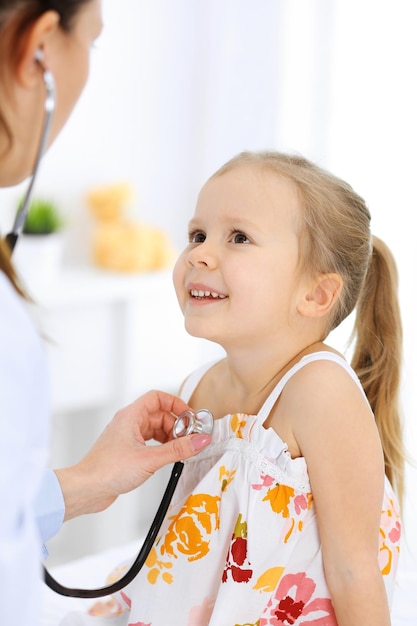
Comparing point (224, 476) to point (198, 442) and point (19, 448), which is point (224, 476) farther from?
point (19, 448)

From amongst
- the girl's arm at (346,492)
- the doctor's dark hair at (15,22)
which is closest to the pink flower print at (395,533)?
the girl's arm at (346,492)

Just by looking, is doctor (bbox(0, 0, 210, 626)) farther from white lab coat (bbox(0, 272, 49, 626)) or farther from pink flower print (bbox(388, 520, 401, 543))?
pink flower print (bbox(388, 520, 401, 543))

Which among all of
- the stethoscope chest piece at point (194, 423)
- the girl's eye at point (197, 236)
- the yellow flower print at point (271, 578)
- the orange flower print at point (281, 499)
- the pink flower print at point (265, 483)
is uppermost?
the girl's eye at point (197, 236)

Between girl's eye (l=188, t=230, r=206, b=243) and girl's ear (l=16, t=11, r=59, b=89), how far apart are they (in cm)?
45

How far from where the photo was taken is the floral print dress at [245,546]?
1.23 metres

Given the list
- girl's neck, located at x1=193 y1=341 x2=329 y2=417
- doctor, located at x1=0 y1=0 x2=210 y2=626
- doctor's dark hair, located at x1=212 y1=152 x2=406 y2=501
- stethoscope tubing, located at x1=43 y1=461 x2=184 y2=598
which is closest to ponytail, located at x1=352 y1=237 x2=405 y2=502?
doctor's dark hair, located at x1=212 y1=152 x2=406 y2=501

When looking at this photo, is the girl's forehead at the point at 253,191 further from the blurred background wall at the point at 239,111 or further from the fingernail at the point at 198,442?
the blurred background wall at the point at 239,111

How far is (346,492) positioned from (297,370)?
0.62ft

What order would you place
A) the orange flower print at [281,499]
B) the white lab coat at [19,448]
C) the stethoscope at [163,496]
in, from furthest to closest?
the orange flower print at [281,499]
the stethoscope at [163,496]
the white lab coat at [19,448]

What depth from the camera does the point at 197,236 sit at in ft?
4.46

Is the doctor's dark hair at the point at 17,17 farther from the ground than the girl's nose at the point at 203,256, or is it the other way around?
the doctor's dark hair at the point at 17,17

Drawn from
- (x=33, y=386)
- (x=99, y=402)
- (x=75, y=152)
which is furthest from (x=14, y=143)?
(x=75, y=152)

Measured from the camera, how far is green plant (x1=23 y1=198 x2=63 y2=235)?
8.51 ft

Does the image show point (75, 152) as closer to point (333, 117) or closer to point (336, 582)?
point (333, 117)
